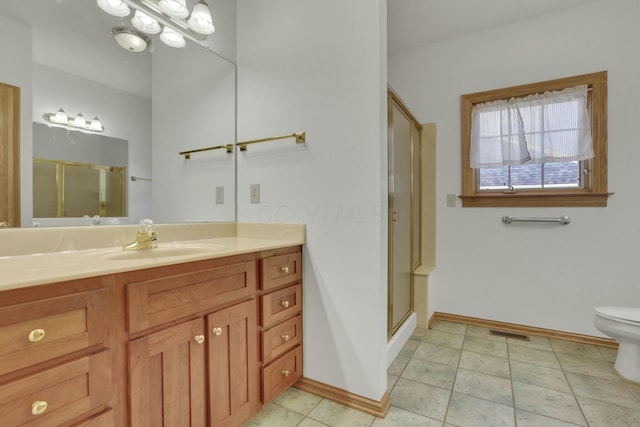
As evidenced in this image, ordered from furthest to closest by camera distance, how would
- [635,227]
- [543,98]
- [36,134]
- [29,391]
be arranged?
[543,98] < [635,227] < [36,134] < [29,391]

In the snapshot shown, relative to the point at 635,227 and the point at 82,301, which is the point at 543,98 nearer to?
the point at 635,227

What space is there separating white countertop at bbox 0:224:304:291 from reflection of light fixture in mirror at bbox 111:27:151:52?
39.3 inches

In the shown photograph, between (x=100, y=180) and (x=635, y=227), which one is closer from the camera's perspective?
(x=100, y=180)

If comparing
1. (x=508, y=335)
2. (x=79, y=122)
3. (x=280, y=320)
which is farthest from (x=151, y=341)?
(x=508, y=335)

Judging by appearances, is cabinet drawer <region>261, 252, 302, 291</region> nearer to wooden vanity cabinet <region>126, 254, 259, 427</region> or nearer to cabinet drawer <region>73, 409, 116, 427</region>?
wooden vanity cabinet <region>126, 254, 259, 427</region>

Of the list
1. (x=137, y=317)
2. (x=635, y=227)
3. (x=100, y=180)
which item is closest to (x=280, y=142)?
(x=100, y=180)

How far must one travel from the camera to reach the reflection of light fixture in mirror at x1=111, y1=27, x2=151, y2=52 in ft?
4.68

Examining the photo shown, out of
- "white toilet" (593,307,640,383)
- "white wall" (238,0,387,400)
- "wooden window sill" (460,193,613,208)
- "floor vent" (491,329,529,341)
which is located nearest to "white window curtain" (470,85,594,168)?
"wooden window sill" (460,193,613,208)

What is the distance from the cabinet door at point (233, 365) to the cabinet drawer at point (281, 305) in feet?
0.26

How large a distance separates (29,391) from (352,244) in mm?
1198

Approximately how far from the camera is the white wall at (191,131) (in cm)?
160

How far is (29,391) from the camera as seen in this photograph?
0.69m

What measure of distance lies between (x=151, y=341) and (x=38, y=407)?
0.90 feet

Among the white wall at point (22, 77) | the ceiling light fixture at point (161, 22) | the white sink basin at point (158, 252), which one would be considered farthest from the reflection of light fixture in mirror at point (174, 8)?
the white sink basin at point (158, 252)
